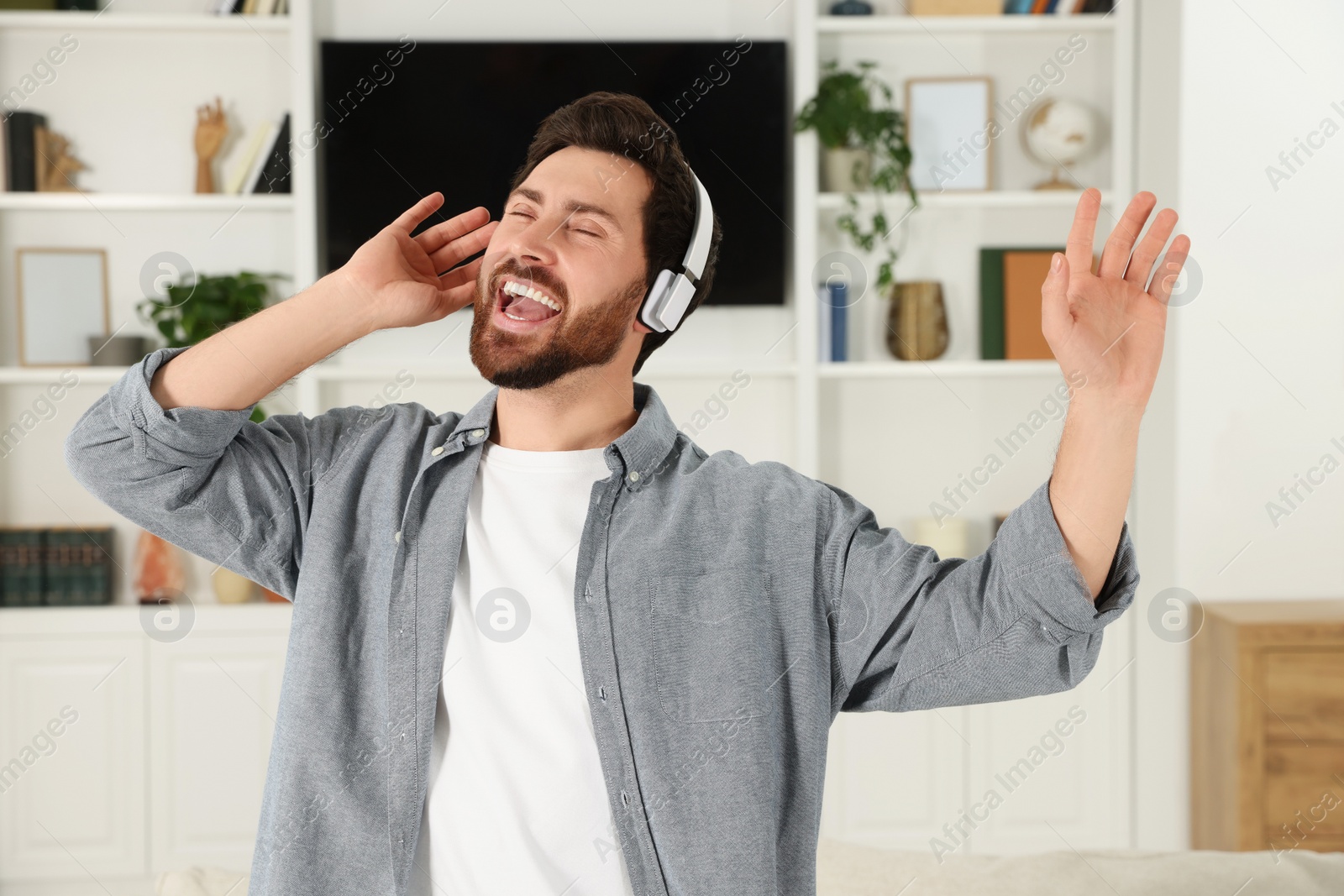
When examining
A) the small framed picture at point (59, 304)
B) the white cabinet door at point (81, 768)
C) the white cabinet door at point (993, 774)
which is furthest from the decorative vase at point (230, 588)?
the white cabinet door at point (993, 774)

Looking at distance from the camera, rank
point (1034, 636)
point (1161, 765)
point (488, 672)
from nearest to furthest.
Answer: point (1034, 636)
point (488, 672)
point (1161, 765)

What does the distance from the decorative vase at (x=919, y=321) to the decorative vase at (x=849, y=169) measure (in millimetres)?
345

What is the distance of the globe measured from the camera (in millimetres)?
3316

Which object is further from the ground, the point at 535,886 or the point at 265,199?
the point at 265,199

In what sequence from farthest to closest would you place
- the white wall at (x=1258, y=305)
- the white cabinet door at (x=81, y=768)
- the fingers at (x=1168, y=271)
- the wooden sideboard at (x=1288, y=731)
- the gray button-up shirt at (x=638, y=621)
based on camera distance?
1. the white cabinet door at (x=81, y=768)
2. the white wall at (x=1258, y=305)
3. the wooden sideboard at (x=1288, y=731)
4. the gray button-up shirt at (x=638, y=621)
5. the fingers at (x=1168, y=271)

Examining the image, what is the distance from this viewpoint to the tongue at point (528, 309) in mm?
1387

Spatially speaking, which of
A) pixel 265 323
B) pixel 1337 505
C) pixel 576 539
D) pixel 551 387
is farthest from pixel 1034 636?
pixel 1337 505

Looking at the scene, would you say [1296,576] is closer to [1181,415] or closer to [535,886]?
[1181,415]

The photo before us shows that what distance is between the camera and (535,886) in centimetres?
112

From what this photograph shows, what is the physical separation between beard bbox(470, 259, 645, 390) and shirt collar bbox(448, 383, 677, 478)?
0.05 m

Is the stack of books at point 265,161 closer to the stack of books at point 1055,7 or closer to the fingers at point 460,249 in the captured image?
the fingers at point 460,249

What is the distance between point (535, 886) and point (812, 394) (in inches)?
90.3

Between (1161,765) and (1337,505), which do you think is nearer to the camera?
(1337,505)

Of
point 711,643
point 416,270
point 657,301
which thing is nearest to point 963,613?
point 711,643
